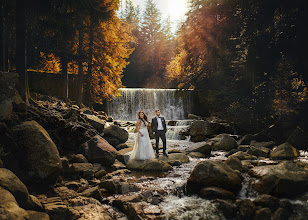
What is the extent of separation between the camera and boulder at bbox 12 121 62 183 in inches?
225

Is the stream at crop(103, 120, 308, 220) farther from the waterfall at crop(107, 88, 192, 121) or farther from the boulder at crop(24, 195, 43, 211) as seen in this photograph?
the waterfall at crop(107, 88, 192, 121)

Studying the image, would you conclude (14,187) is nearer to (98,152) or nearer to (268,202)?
(98,152)

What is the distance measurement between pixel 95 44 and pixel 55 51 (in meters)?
4.52

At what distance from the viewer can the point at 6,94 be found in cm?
615

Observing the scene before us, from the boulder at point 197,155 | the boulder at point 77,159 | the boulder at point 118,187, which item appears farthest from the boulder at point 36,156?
the boulder at point 197,155

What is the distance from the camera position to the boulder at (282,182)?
5.62 meters

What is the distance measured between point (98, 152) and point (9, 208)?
4.76 meters

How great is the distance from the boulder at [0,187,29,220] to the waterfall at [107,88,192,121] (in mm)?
19699

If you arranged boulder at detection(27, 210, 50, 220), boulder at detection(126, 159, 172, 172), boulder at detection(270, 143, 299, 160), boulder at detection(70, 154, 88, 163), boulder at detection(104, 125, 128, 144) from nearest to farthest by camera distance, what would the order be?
boulder at detection(27, 210, 50, 220) → boulder at detection(70, 154, 88, 163) → boulder at detection(126, 159, 172, 172) → boulder at detection(270, 143, 299, 160) → boulder at detection(104, 125, 128, 144)

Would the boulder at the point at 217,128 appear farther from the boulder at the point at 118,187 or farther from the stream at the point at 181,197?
the boulder at the point at 118,187

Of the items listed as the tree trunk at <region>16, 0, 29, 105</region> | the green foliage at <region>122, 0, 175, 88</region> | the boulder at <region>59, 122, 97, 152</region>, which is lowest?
the boulder at <region>59, 122, 97, 152</region>

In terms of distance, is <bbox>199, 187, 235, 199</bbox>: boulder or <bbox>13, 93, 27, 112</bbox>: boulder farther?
<bbox>13, 93, 27, 112</bbox>: boulder

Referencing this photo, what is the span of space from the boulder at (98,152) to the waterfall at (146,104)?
15.0 meters

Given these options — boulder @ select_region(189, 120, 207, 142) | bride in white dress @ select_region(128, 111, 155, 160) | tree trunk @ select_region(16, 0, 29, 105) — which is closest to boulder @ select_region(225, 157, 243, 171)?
bride in white dress @ select_region(128, 111, 155, 160)
